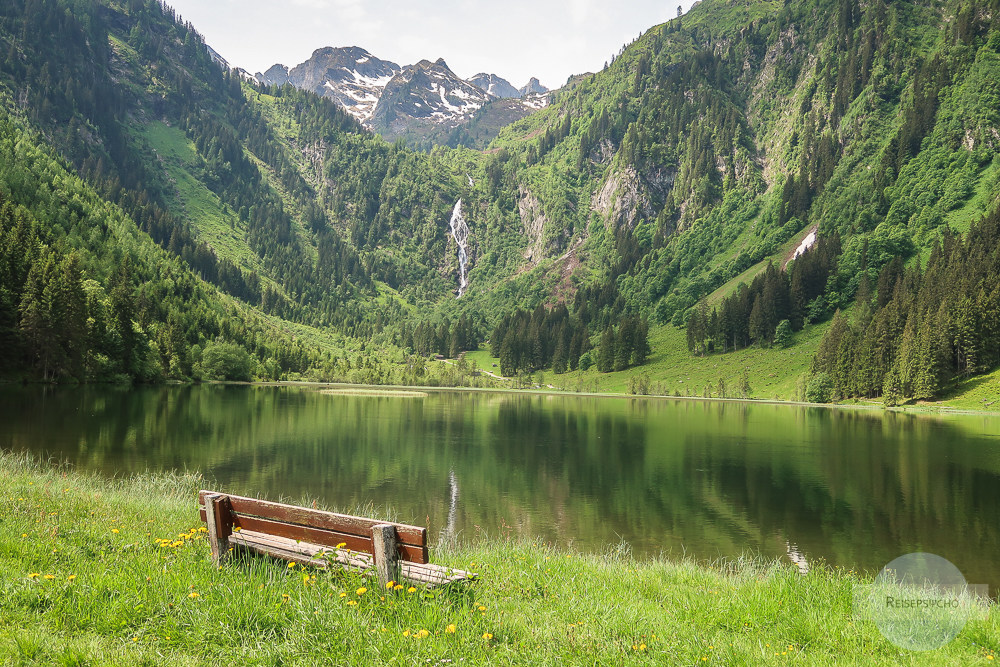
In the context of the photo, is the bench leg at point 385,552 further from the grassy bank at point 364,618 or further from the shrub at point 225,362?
the shrub at point 225,362

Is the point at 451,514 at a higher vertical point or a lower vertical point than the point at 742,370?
lower

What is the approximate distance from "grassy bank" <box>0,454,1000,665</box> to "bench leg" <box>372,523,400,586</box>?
0.30 meters

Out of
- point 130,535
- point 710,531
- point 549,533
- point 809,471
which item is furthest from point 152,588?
point 809,471

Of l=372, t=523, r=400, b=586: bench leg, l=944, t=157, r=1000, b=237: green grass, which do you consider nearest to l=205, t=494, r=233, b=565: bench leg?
l=372, t=523, r=400, b=586: bench leg

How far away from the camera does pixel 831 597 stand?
10570mm

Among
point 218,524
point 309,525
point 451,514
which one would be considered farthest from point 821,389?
point 218,524

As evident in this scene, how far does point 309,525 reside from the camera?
359 inches

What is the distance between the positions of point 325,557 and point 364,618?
4.72ft

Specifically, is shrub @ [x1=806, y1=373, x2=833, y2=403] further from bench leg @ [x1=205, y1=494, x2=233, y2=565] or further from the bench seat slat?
bench leg @ [x1=205, y1=494, x2=233, y2=565]

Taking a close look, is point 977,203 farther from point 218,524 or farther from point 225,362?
point 218,524

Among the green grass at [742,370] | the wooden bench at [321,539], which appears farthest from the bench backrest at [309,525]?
the green grass at [742,370]

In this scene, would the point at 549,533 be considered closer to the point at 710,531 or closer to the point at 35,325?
the point at 710,531

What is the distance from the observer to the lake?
1018 inches

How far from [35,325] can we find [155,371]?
32.9 metres
